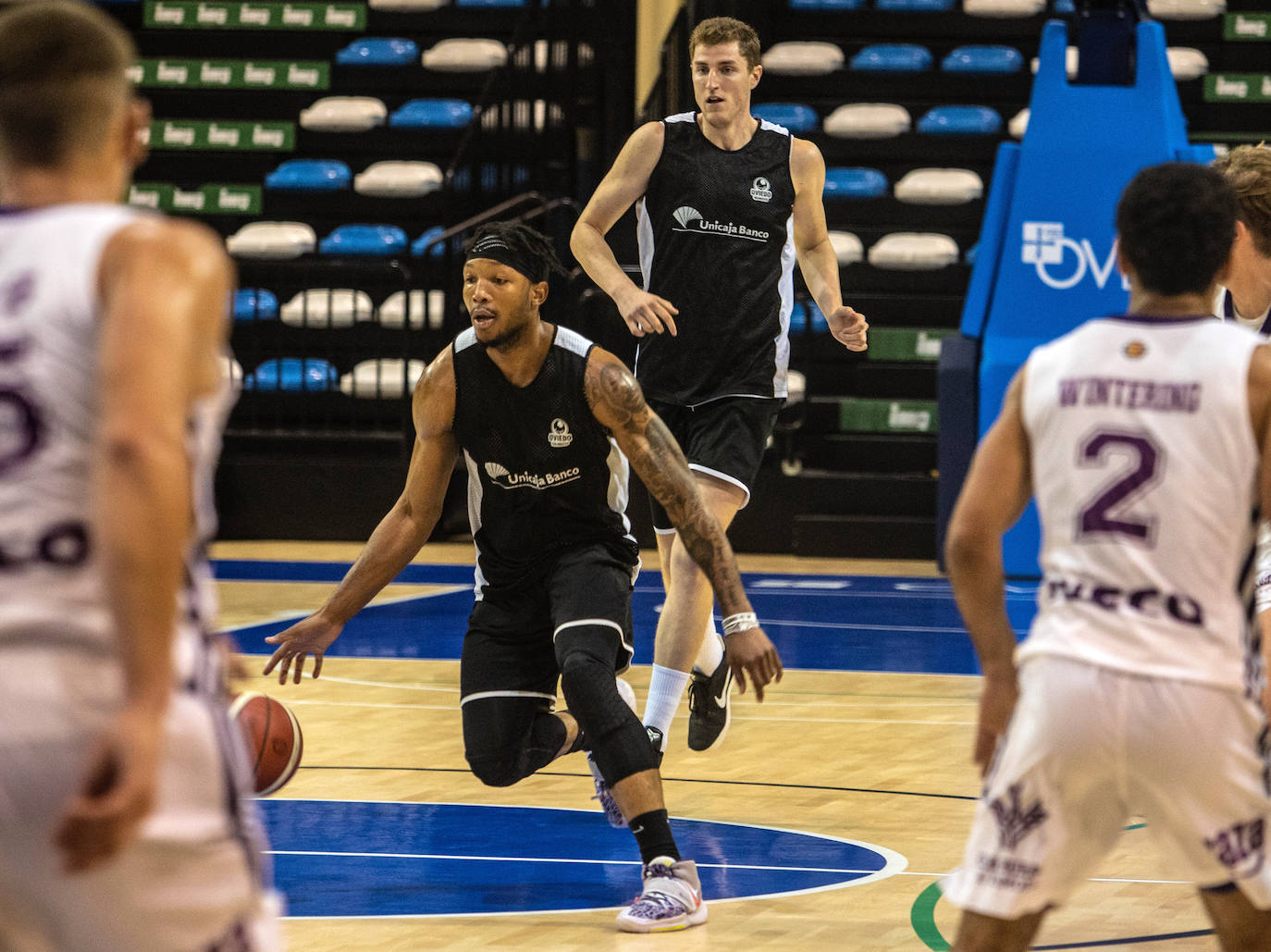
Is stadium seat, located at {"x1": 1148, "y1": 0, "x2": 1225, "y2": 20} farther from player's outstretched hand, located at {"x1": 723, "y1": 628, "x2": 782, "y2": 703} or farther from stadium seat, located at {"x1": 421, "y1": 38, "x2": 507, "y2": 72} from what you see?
player's outstretched hand, located at {"x1": 723, "y1": 628, "x2": 782, "y2": 703}

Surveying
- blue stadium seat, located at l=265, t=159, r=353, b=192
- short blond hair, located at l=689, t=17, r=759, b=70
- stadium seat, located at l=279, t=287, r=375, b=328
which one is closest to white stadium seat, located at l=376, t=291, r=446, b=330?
stadium seat, located at l=279, t=287, r=375, b=328

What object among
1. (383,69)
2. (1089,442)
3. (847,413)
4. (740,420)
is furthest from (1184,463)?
(383,69)

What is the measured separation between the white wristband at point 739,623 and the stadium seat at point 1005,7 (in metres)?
11.7

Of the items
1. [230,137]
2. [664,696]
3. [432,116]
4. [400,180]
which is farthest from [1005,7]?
[664,696]

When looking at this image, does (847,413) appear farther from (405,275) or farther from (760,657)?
(760,657)

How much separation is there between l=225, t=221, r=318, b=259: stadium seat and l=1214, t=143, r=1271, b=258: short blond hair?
34.4 feet

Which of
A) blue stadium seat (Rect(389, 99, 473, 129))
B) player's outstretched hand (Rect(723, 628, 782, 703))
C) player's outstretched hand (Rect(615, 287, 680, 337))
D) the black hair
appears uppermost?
the black hair

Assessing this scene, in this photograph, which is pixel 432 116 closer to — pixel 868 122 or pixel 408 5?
pixel 408 5

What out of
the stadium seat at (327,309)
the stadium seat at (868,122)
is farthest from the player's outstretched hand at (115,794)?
the stadium seat at (868,122)

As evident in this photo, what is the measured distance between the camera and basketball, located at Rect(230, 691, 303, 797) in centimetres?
423

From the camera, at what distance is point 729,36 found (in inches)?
226

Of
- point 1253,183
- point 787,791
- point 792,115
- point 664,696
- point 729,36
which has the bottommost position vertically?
point 787,791

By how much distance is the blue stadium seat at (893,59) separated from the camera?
14547mm

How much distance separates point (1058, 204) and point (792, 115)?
4.65 metres
